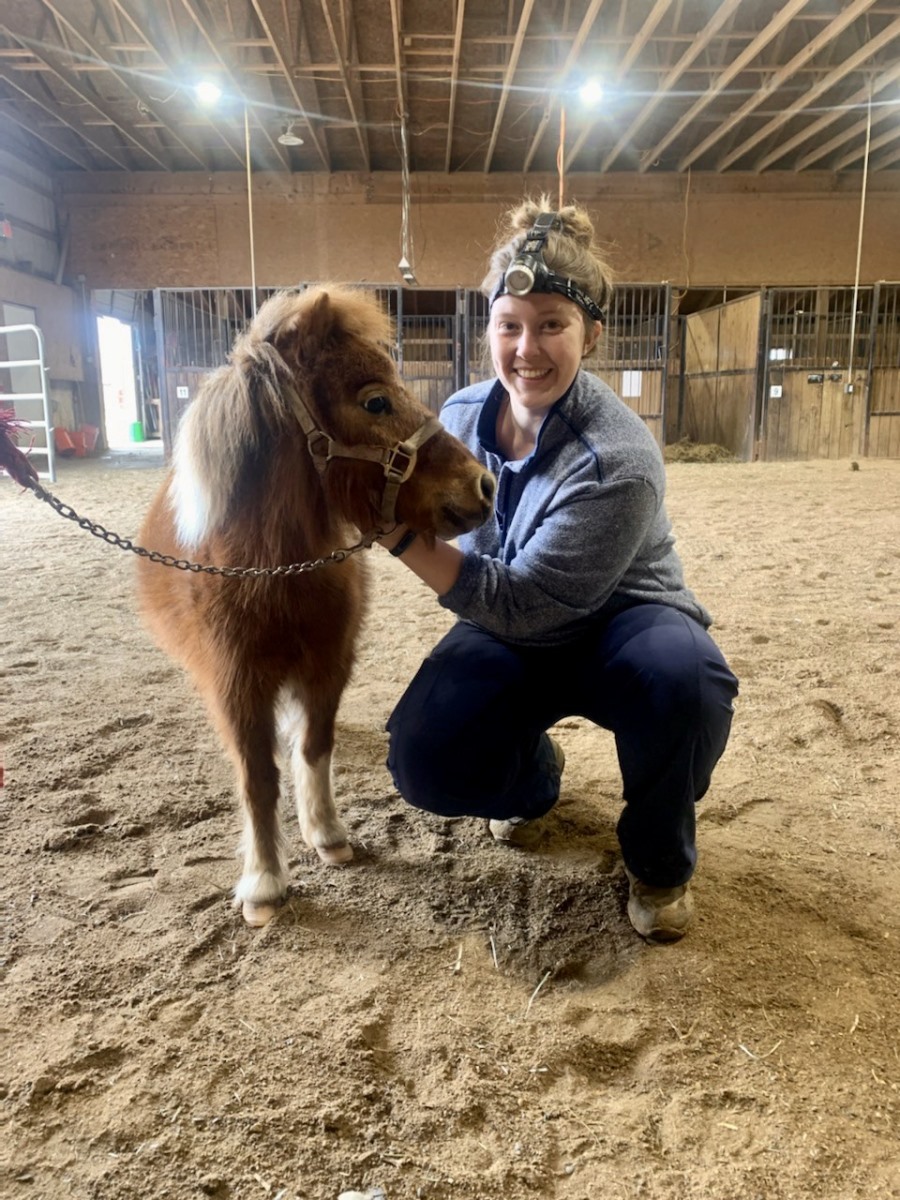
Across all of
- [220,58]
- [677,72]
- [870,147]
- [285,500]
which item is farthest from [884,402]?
[285,500]

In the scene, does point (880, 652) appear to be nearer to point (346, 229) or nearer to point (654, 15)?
point (654, 15)

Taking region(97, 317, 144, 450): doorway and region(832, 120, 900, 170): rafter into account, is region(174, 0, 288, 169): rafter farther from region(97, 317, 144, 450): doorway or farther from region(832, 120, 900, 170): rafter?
region(832, 120, 900, 170): rafter

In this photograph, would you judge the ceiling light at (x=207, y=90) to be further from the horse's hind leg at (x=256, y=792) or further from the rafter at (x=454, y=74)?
the horse's hind leg at (x=256, y=792)

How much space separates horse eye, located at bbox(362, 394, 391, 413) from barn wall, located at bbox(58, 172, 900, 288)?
11.8 m

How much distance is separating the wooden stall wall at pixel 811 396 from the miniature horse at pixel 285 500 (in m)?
11.0

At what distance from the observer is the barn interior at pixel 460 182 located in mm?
8125

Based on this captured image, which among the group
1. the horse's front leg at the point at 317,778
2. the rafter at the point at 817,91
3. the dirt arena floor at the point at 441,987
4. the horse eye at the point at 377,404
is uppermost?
the rafter at the point at 817,91

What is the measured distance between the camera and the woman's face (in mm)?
1602

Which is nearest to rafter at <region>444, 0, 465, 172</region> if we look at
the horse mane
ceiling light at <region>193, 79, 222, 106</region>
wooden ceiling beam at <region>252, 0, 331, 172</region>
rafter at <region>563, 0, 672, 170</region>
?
rafter at <region>563, 0, 672, 170</region>

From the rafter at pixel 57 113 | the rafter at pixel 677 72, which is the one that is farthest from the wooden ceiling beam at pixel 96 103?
the rafter at pixel 677 72

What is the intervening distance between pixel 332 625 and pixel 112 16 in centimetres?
924

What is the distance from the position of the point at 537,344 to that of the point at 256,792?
3.82ft

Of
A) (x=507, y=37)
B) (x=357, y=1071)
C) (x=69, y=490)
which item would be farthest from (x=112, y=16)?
(x=357, y=1071)

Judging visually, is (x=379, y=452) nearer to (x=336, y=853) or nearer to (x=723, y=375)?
(x=336, y=853)
